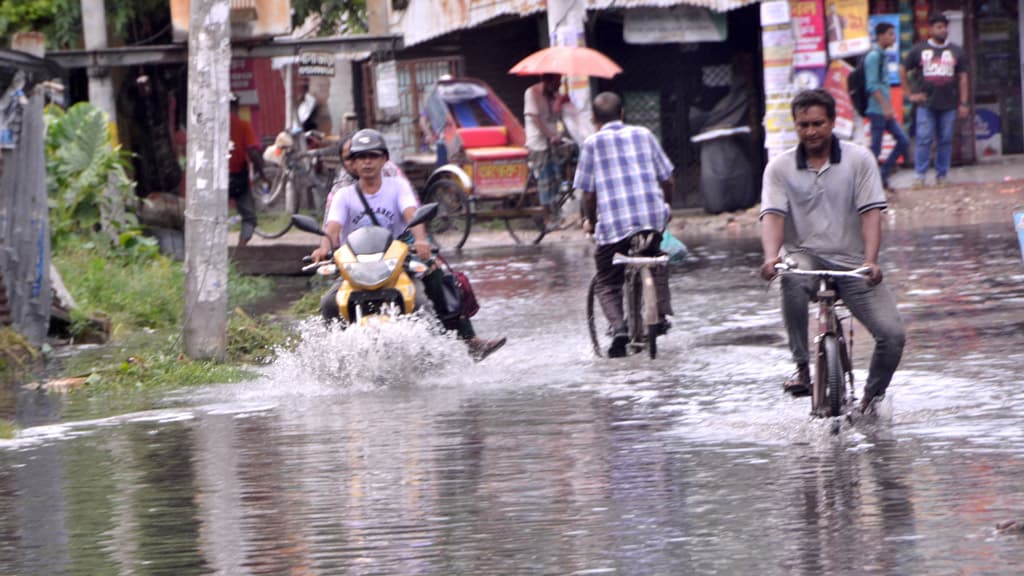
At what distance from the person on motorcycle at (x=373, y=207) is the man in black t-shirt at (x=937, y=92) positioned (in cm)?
1311

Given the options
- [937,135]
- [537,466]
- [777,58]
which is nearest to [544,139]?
[777,58]

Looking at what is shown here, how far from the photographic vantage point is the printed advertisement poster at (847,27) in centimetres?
→ 2406

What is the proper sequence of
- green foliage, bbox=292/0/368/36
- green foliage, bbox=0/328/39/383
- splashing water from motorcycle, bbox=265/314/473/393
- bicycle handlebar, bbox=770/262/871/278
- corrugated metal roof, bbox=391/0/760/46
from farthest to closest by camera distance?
green foliage, bbox=292/0/368/36
corrugated metal roof, bbox=391/0/760/46
green foliage, bbox=0/328/39/383
splashing water from motorcycle, bbox=265/314/473/393
bicycle handlebar, bbox=770/262/871/278

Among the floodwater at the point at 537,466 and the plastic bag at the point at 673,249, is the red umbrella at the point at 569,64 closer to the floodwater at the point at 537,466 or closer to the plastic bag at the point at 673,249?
the floodwater at the point at 537,466

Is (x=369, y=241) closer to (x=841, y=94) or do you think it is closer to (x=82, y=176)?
(x=82, y=176)

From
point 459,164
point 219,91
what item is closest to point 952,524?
point 219,91

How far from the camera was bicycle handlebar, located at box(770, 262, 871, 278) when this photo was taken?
27.8ft

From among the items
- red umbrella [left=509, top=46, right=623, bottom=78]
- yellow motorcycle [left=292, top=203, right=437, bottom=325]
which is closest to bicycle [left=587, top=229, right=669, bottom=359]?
yellow motorcycle [left=292, top=203, right=437, bottom=325]

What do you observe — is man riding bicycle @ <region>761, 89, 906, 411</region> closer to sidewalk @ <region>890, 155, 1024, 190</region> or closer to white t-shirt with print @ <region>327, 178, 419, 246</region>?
white t-shirt with print @ <region>327, 178, 419, 246</region>

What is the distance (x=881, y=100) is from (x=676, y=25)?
3267 millimetres

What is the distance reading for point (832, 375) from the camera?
8516mm

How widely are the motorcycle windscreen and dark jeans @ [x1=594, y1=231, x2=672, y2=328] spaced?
5.54 feet

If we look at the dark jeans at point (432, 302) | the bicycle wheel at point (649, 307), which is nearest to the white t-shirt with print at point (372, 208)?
the dark jeans at point (432, 302)

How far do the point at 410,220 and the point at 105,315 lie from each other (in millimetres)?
4510
